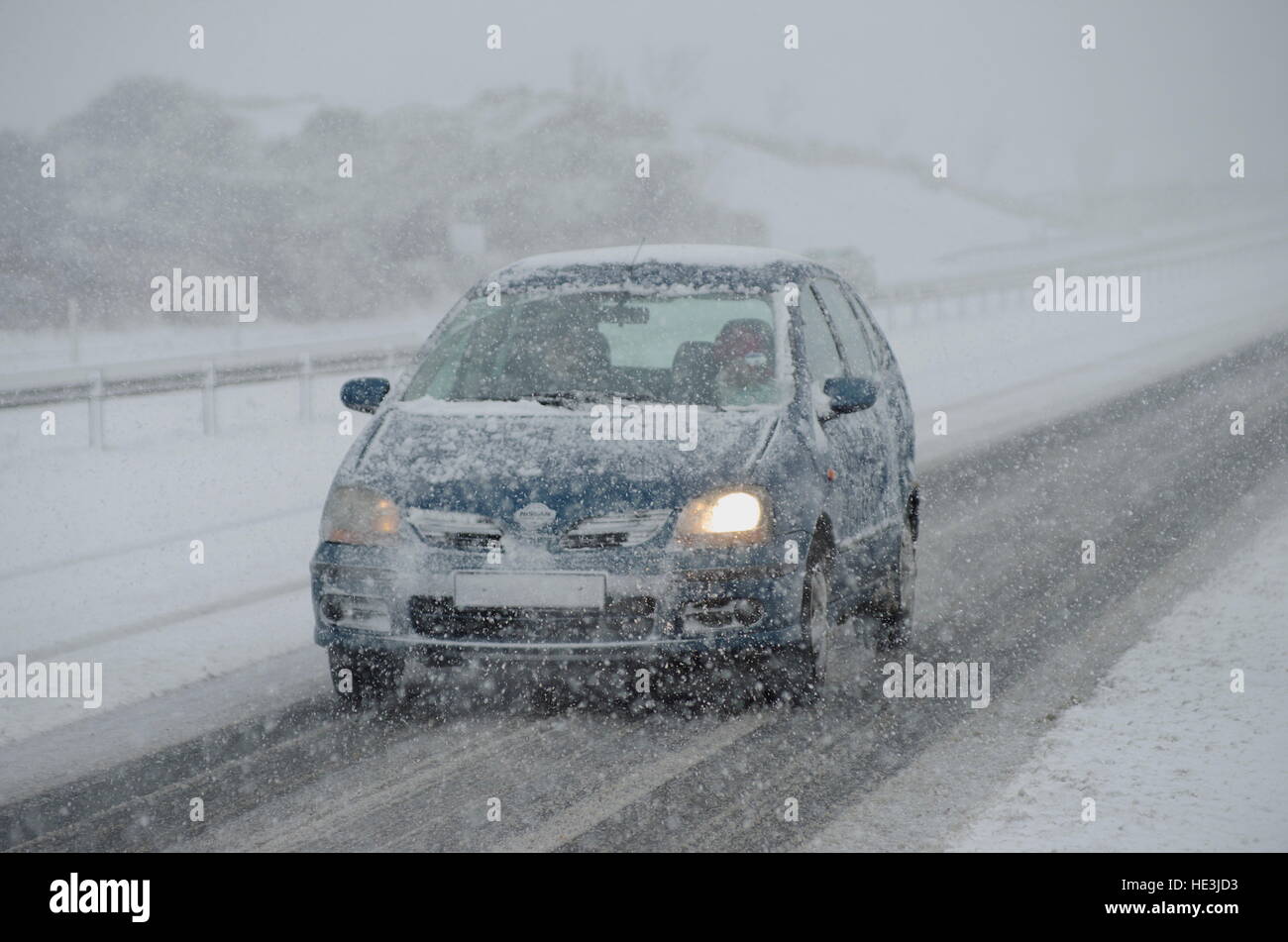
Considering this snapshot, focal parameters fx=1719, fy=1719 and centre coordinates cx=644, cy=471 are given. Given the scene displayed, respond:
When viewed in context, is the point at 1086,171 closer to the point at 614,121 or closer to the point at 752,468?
the point at 614,121

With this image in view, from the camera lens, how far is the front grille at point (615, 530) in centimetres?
614

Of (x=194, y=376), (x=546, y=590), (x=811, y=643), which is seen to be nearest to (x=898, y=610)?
(x=811, y=643)

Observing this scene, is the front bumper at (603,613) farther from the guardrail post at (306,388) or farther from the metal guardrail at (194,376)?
the guardrail post at (306,388)

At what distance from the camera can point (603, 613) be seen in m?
6.13

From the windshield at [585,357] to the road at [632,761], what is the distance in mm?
1230

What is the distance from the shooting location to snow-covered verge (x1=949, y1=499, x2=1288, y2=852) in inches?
195

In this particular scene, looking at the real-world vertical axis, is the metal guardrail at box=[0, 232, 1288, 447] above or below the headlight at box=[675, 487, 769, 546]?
below

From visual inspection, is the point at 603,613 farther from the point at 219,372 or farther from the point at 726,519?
the point at 219,372

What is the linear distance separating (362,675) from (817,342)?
2.49 meters

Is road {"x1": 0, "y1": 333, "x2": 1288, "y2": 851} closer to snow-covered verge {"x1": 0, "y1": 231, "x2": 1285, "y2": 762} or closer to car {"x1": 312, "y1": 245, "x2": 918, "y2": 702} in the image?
car {"x1": 312, "y1": 245, "x2": 918, "y2": 702}

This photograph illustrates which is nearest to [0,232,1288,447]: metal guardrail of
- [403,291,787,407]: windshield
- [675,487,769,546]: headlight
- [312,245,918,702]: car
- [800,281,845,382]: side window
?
[403,291,787,407]: windshield

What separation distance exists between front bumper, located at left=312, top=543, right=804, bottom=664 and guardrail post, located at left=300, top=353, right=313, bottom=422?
13.2m

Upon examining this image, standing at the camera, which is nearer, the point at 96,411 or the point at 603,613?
the point at 603,613
